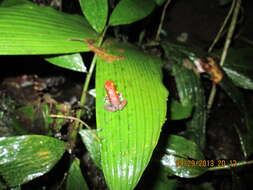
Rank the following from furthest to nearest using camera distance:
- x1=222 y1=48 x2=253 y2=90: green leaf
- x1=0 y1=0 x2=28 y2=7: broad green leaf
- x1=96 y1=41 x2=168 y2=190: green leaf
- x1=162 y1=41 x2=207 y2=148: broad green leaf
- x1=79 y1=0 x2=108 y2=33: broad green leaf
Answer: x1=222 y1=48 x2=253 y2=90: green leaf → x1=162 y1=41 x2=207 y2=148: broad green leaf → x1=0 y1=0 x2=28 y2=7: broad green leaf → x1=79 y1=0 x2=108 y2=33: broad green leaf → x1=96 y1=41 x2=168 y2=190: green leaf

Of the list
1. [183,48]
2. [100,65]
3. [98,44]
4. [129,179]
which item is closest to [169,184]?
[129,179]

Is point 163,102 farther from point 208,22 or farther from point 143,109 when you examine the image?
point 208,22

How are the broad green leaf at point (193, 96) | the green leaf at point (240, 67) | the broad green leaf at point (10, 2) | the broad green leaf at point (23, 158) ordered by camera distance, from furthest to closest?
1. the green leaf at point (240, 67)
2. the broad green leaf at point (193, 96)
3. the broad green leaf at point (10, 2)
4. the broad green leaf at point (23, 158)

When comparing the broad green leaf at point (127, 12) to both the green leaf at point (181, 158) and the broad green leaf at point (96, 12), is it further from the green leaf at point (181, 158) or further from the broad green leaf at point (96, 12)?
the green leaf at point (181, 158)

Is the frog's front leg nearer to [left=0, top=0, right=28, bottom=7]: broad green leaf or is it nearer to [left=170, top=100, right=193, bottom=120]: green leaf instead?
[left=170, top=100, right=193, bottom=120]: green leaf

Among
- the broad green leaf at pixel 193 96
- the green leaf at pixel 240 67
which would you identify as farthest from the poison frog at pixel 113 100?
the green leaf at pixel 240 67

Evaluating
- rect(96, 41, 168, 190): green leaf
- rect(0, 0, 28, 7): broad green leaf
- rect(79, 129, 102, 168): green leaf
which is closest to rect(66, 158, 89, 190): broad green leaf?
rect(79, 129, 102, 168): green leaf

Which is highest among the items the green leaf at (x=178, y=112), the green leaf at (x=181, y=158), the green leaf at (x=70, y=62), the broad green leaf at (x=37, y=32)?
the broad green leaf at (x=37, y=32)
